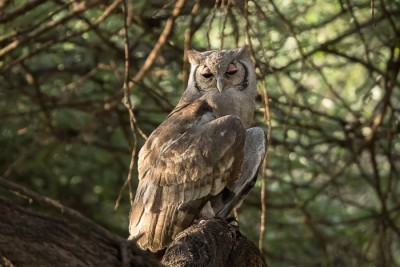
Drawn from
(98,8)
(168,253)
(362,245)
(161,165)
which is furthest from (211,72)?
(362,245)

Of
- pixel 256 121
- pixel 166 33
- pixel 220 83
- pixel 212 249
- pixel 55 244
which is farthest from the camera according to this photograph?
pixel 256 121

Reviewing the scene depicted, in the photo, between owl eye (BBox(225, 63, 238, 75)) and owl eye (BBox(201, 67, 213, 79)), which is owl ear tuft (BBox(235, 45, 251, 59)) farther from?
owl eye (BBox(201, 67, 213, 79))

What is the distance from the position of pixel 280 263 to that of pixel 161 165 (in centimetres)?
411

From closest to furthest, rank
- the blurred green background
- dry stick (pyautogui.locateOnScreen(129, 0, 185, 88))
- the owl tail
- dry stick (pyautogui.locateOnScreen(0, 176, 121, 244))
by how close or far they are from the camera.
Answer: dry stick (pyautogui.locateOnScreen(0, 176, 121, 244)) < the owl tail < dry stick (pyautogui.locateOnScreen(129, 0, 185, 88)) < the blurred green background

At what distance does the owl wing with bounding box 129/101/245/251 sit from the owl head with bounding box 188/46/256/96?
0.53m

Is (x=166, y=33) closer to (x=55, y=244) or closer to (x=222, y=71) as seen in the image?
(x=222, y=71)

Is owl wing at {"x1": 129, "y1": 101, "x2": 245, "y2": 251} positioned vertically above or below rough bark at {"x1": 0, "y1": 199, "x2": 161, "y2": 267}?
below

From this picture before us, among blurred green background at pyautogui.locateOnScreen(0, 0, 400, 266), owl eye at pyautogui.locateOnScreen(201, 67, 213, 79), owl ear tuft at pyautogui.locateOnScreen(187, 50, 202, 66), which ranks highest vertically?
owl ear tuft at pyautogui.locateOnScreen(187, 50, 202, 66)

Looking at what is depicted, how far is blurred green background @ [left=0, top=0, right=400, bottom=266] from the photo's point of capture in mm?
7555

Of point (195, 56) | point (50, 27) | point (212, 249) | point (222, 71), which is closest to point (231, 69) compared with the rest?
point (222, 71)

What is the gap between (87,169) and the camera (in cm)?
942

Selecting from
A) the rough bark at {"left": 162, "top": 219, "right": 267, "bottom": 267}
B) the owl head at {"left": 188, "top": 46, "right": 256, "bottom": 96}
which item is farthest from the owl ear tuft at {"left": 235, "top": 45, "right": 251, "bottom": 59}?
the rough bark at {"left": 162, "top": 219, "right": 267, "bottom": 267}

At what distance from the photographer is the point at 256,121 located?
7980 mm

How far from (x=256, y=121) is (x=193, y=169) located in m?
2.32
